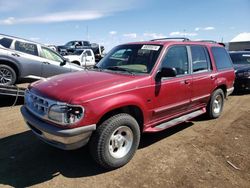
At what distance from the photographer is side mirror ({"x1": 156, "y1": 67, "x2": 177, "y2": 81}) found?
474 cm

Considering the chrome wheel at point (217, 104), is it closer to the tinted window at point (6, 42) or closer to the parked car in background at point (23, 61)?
the parked car in background at point (23, 61)

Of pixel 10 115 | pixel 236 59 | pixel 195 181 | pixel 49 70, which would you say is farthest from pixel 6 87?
pixel 236 59

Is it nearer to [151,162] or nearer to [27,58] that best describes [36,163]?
[151,162]

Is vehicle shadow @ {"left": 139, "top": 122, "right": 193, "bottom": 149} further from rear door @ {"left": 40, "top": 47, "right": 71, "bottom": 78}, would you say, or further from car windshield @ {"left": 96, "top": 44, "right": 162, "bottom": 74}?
rear door @ {"left": 40, "top": 47, "right": 71, "bottom": 78}

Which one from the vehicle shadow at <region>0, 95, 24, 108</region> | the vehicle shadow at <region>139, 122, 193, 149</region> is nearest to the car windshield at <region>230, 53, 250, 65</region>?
the vehicle shadow at <region>139, 122, 193, 149</region>

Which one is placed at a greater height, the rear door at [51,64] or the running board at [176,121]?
the rear door at [51,64]

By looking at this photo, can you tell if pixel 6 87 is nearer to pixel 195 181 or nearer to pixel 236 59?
pixel 195 181

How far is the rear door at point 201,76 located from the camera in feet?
19.3

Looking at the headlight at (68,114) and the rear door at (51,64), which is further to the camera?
the rear door at (51,64)

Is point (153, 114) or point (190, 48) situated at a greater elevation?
point (190, 48)

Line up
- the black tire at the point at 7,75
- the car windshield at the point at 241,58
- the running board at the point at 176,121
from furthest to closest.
Answer: 1. the car windshield at the point at 241,58
2. the black tire at the point at 7,75
3. the running board at the point at 176,121

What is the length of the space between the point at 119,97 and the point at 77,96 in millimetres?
653

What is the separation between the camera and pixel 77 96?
384cm

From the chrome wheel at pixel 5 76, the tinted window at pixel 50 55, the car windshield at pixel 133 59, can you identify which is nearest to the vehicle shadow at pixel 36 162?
the car windshield at pixel 133 59
